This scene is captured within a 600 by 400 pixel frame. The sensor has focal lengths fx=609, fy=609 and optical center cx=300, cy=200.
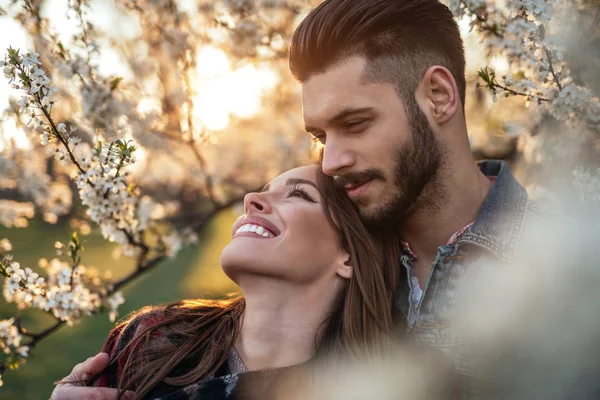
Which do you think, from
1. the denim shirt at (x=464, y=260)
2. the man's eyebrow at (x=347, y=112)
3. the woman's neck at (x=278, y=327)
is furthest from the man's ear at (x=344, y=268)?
the man's eyebrow at (x=347, y=112)

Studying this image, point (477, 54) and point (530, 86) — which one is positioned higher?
point (477, 54)

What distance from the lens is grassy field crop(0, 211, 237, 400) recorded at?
613 centimetres

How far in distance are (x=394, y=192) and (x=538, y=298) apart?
677 mm

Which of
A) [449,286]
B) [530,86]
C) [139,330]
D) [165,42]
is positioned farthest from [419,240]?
[165,42]

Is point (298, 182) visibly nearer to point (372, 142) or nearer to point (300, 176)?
point (300, 176)

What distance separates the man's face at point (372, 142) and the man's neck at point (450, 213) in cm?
10

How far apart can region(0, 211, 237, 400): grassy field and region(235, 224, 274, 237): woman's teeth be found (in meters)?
0.75

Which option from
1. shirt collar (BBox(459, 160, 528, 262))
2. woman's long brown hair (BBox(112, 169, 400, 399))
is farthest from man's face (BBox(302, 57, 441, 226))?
shirt collar (BBox(459, 160, 528, 262))

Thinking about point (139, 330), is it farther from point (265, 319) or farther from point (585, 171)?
point (585, 171)

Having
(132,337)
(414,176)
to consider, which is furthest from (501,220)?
(132,337)

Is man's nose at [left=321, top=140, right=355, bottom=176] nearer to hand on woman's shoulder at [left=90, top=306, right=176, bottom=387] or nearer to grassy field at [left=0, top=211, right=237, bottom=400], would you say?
hand on woman's shoulder at [left=90, top=306, right=176, bottom=387]

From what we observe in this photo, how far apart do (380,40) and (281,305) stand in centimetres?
119

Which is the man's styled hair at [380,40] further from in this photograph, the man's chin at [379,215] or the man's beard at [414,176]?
the man's chin at [379,215]

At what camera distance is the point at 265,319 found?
2.48m
